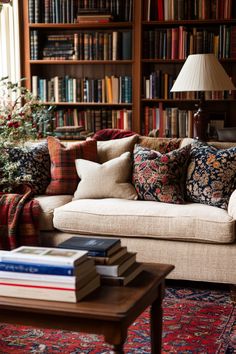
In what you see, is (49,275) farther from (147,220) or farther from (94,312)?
(147,220)

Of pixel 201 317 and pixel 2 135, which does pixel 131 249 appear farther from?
pixel 2 135

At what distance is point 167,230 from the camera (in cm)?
335

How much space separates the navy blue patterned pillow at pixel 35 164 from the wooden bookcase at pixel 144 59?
1.63m

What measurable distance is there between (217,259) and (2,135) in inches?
67.5

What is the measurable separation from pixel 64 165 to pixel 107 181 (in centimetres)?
36

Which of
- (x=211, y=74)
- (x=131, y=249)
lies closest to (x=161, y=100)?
(x=211, y=74)

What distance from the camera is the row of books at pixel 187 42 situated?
5.28 metres

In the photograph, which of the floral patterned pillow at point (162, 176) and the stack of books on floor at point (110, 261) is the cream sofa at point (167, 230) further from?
the stack of books on floor at point (110, 261)

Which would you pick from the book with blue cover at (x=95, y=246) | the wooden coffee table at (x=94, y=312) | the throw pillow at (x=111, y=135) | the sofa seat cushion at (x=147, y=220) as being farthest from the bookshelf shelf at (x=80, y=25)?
the wooden coffee table at (x=94, y=312)

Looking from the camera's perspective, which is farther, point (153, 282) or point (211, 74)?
point (211, 74)

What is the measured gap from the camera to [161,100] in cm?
548

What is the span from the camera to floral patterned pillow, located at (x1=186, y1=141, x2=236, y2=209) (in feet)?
11.8

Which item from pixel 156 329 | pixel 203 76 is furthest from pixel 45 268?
pixel 203 76

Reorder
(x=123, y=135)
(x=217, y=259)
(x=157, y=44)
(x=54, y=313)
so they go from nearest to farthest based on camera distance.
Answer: (x=54, y=313)
(x=217, y=259)
(x=123, y=135)
(x=157, y=44)
